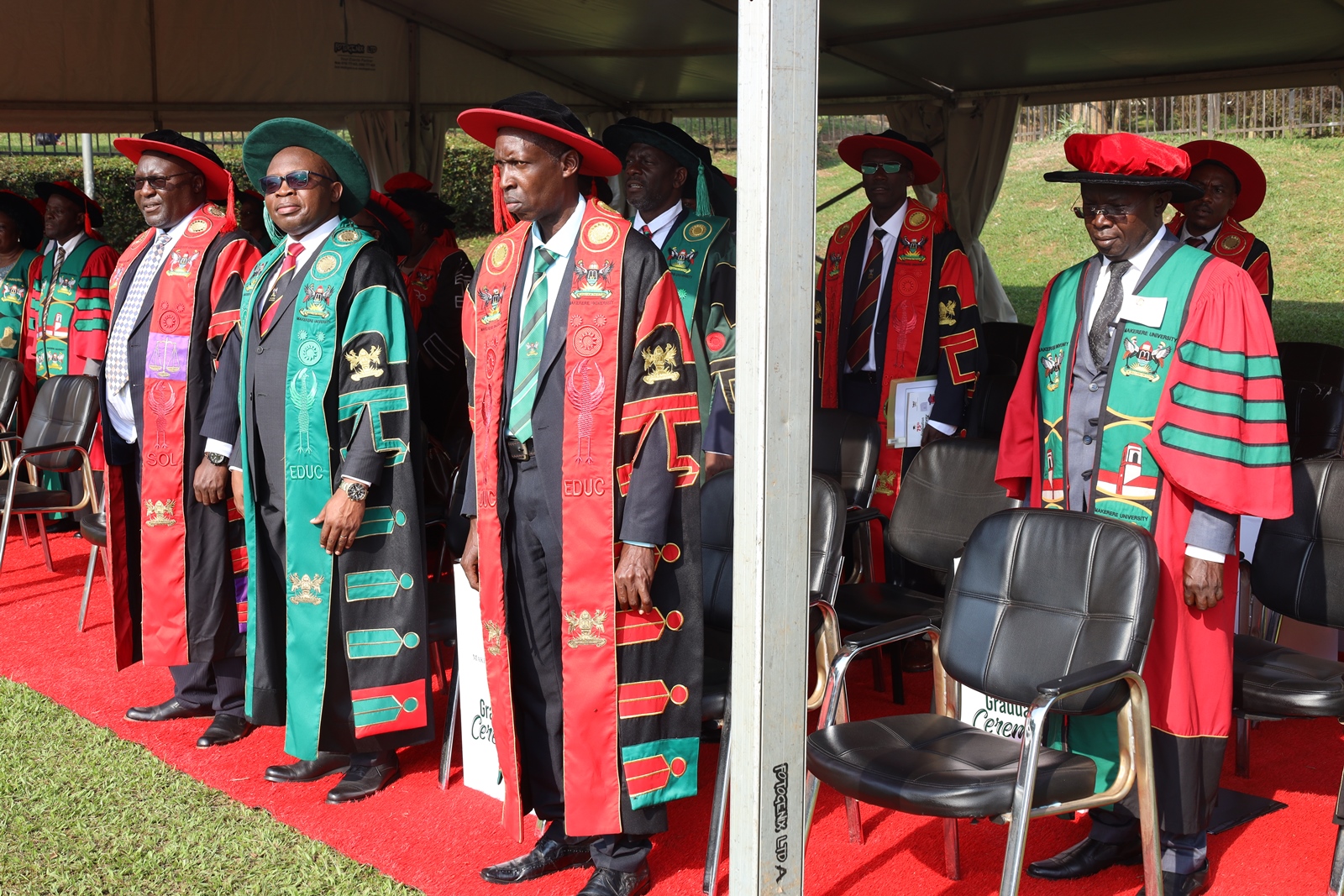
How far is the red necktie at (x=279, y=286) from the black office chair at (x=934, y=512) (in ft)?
6.82

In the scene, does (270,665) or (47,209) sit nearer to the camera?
(270,665)

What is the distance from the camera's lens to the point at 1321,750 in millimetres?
4105

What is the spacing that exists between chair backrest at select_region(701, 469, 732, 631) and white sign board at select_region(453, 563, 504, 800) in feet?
Answer: 2.29

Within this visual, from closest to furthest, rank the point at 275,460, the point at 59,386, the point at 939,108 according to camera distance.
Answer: the point at 275,460
the point at 59,386
the point at 939,108

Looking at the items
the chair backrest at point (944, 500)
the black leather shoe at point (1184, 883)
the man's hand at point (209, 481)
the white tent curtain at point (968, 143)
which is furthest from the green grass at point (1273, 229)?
the black leather shoe at point (1184, 883)

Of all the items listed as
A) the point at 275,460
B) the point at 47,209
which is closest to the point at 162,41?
the point at 47,209

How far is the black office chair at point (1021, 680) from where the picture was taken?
8.73 ft

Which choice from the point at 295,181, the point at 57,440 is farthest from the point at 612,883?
the point at 57,440

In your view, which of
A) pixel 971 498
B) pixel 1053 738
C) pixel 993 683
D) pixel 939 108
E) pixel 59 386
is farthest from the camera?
pixel 939 108

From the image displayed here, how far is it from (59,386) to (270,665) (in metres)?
3.20

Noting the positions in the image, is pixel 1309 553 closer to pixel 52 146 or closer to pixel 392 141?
pixel 392 141

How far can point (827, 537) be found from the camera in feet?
11.9

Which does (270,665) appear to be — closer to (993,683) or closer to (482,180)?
(993,683)

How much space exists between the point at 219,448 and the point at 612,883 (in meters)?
2.06
